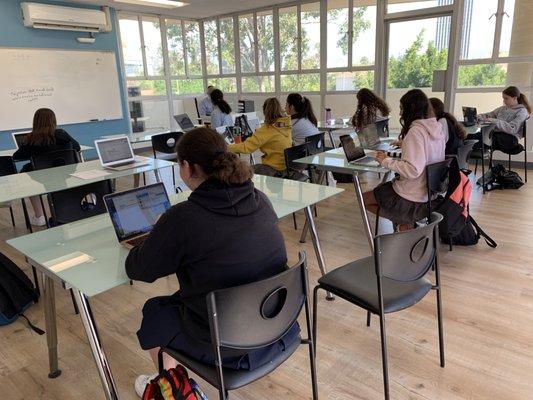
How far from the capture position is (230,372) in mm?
1264

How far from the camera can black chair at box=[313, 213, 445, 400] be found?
4.89 ft

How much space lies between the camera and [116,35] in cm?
737

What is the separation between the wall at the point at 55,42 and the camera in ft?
19.8

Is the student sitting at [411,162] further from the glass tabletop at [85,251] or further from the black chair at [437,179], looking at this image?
the glass tabletop at [85,251]

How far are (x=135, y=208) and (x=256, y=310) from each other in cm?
80

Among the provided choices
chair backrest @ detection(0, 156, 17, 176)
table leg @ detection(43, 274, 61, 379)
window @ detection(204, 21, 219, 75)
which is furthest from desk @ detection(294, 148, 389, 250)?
window @ detection(204, 21, 219, 75)

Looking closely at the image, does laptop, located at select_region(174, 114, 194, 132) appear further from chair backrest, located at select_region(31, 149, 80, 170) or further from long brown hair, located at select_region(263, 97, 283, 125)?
long brown hair, located at select_region(263, 97, 283, 125)

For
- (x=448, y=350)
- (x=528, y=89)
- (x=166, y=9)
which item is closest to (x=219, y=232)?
(x=448, y=350)

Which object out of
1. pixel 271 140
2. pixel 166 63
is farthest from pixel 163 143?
pixel 166 63

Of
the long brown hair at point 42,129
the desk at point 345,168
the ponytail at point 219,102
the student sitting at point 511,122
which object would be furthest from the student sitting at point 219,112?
the student sitting at point 511,122

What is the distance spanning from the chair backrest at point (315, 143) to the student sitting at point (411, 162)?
3.28ft

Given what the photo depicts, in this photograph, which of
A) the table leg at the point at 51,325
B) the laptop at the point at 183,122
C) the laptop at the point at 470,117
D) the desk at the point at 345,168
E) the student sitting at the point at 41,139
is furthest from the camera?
the laptop at the point at 183,122

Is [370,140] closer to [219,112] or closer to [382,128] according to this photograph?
[382,128]

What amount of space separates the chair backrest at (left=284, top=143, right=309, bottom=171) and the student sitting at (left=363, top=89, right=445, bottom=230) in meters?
0.83
